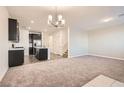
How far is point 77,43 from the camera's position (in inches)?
292

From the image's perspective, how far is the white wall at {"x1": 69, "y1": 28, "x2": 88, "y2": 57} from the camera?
274 inches

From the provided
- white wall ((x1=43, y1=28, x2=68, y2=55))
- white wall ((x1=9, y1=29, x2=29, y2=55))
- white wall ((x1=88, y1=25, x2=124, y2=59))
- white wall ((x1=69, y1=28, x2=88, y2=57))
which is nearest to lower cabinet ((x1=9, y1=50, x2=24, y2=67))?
white wall ((x1=69, y1=28, x2=88, y2=57))

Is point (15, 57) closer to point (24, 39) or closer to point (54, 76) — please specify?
point (54, 76)

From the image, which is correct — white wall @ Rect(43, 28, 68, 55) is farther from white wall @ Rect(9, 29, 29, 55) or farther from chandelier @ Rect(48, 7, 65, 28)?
chandelier @ Rect(48, 7, 65, 28)

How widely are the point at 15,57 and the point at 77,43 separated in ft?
15.9

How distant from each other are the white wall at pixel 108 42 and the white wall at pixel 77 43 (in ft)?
1.51

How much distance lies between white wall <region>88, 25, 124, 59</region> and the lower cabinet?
5904 millimetres

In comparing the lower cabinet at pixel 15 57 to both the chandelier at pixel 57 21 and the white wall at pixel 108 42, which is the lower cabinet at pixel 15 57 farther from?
the white wall at pixel 108 42

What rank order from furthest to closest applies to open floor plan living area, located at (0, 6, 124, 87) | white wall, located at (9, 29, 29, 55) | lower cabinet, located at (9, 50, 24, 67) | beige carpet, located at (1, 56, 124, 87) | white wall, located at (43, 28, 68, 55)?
white wall, located at (43, 28, 68, 55)
white wall, located at (9, 29, 29, 55)
open floor plan living area, located at (0, 6, 124, 87)
lower cabinet, located at (9, 50, 24, 67)
beige carpet, located at (1, 56, 124, 87)

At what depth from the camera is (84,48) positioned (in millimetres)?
8125

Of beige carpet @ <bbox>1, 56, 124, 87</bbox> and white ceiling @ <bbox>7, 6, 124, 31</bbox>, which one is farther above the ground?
white ceiling @ <bbox>7, 6, 124, 31</bbox>

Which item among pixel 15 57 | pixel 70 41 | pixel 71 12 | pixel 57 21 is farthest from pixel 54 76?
pixel 70 41
